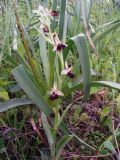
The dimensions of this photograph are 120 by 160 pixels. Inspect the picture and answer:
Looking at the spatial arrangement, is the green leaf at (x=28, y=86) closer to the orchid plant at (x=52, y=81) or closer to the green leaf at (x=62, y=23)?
the orchid plant at (x=52, y=81)

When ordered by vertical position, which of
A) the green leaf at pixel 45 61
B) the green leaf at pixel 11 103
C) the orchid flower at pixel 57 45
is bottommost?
the green leaf at pixel 11 103

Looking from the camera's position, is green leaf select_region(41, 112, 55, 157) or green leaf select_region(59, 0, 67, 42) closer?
green leaf select_region(41, 112, 55, 157)

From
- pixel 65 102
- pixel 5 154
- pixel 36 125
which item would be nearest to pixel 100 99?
pixel 65 102

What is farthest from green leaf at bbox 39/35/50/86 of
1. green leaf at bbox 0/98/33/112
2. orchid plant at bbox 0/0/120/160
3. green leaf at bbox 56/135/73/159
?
green leaf at bbox 56/135/73/159

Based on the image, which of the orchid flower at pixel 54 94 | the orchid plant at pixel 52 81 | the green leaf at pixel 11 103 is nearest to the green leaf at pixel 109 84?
the orchid plant at pixel 52 81

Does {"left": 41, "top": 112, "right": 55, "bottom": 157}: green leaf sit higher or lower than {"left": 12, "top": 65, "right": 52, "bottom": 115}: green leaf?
lower

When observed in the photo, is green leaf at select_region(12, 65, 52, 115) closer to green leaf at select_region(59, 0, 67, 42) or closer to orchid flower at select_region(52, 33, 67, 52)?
orchid flower at select_region(52, 33, 67, 52)

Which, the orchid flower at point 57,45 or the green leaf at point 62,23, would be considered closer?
the orchid flower at point 57,45

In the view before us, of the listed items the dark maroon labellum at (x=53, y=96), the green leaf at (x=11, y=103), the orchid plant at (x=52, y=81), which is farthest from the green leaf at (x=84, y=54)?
the green leaf at (x=11, y=103)

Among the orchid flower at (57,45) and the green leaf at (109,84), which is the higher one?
the orchid flower at (57,45)
